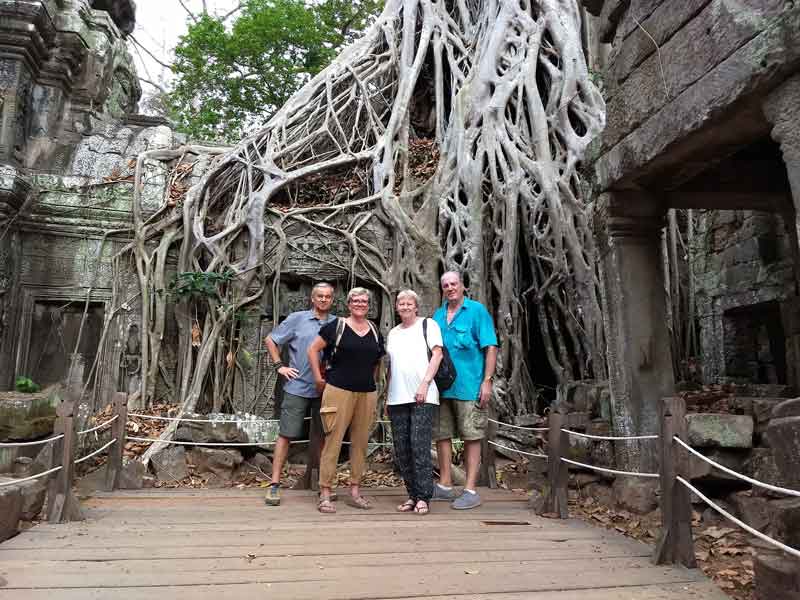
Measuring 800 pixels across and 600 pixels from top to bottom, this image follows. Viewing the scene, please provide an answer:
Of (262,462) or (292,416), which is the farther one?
(262,462)

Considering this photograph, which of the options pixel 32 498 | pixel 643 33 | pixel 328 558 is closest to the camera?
pixel 328 558

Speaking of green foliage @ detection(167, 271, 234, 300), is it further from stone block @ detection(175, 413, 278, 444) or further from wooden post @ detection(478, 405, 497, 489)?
wooden post @ detection(478, 405, 497, 489)

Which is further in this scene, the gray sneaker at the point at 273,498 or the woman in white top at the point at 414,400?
the gray sneaker at the point at 273,498

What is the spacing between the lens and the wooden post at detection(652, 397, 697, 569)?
7.82 ft

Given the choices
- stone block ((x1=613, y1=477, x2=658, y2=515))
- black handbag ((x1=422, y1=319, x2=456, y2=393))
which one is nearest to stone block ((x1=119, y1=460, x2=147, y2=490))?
black handbag ((x1=422, y1=319, x2=456, y2=393))

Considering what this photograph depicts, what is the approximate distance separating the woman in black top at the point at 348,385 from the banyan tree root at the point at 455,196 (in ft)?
6.96

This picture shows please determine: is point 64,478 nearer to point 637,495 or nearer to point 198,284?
point 198,284

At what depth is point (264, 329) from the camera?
19.6 feet

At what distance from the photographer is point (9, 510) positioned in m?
2.60

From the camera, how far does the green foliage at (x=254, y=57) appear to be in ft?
37.4

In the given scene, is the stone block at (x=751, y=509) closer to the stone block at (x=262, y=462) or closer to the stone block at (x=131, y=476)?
the stone block at (x=262, y=462)

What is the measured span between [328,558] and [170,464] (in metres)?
2.88

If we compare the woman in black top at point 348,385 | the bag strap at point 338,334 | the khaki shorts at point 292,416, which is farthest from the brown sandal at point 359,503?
the bag strap at point 338,334

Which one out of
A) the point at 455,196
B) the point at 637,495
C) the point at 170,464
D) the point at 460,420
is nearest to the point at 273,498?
the point at 460,420
